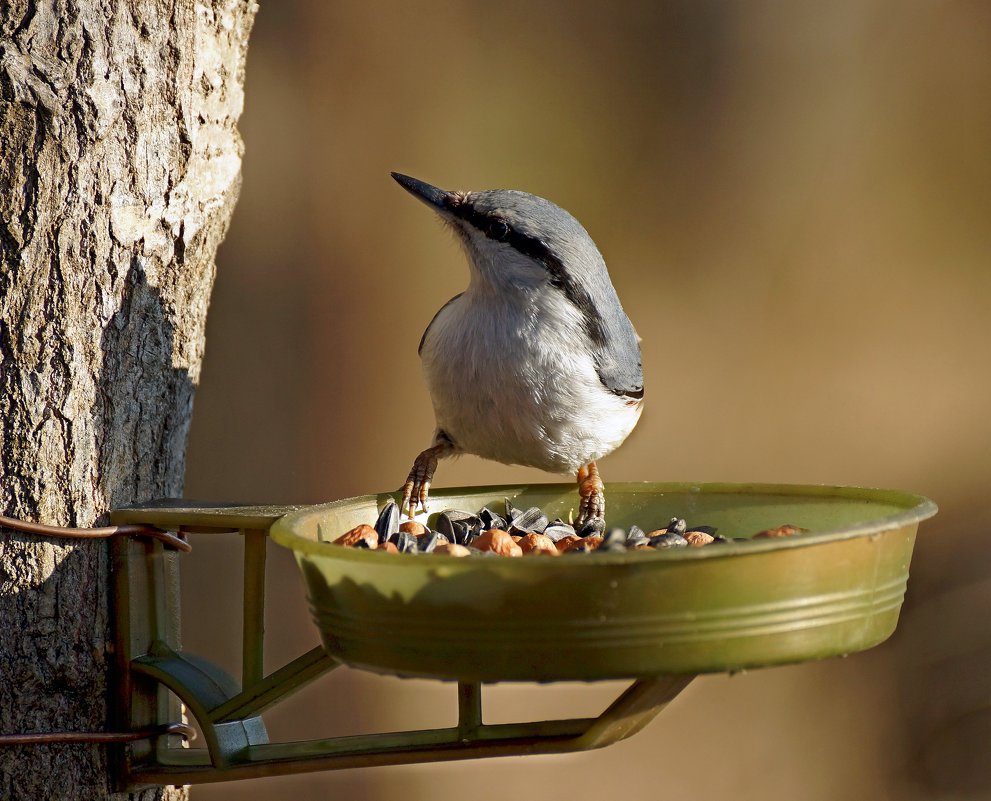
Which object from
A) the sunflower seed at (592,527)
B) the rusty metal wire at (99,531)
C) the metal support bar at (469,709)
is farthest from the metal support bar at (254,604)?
the sunflower seed at (592,527)

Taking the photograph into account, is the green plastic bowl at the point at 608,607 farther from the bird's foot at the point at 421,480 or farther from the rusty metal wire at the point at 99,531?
the bird's foot at the point at 421,480

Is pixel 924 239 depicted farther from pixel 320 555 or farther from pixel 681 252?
pixel 320 555

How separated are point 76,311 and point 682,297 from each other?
95.7 inches

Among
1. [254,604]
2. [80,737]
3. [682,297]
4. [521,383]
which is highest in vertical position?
[682,297]

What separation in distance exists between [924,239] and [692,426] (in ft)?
3.38

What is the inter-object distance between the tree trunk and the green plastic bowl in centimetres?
61

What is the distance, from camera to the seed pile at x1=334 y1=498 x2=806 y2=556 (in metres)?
1.71

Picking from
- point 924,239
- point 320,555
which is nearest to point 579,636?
point 320,555

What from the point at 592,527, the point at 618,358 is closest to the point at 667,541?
the point at 592,527

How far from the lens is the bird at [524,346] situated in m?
2.25

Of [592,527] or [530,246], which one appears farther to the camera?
[530,246]

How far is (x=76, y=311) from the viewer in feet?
6.12

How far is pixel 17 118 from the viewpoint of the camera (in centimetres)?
181

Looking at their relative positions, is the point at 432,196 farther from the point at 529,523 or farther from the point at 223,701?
the point at 223,701
